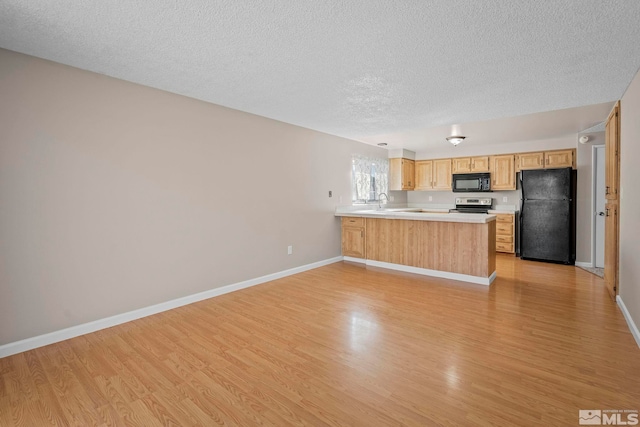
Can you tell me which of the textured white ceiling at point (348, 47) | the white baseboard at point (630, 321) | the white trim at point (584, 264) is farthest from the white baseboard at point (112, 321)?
the white trim at point (584, 264)

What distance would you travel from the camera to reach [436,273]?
4.56m

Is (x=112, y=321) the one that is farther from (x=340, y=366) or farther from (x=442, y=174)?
(x=442, y=174)

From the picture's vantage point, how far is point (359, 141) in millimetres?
6121

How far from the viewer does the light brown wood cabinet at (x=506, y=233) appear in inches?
240

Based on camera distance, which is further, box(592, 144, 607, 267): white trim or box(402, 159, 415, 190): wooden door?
box(402, 159, 415, 190): wooden door

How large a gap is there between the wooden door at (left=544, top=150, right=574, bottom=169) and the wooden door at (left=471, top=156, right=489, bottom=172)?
3.31 ft

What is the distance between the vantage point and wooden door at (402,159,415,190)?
23.3ft

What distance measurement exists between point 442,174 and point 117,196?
646 cm

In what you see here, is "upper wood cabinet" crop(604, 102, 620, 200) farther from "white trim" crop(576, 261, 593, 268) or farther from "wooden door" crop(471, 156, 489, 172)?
"wooden door" crop(471, 156, 489, 172)

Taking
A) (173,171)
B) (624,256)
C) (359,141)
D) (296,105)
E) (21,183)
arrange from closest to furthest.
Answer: (21,183), (624,256), (173,171), (296,105), (359,141)

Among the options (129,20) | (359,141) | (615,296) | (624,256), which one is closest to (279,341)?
(129,20)

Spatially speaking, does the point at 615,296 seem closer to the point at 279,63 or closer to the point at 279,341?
the point at 279,341

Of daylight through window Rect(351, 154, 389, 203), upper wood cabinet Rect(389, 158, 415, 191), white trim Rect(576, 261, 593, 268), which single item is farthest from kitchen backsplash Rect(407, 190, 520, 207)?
white trim Rect(576, 261, 593, 268)

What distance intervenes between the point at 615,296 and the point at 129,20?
5.18 metres
